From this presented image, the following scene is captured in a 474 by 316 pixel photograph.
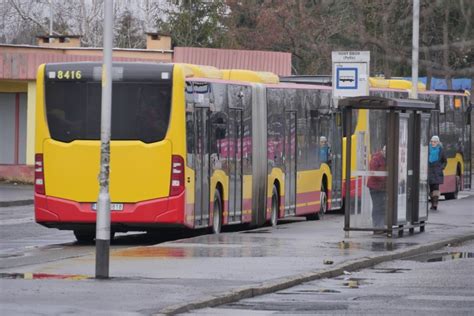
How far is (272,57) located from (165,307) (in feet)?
135

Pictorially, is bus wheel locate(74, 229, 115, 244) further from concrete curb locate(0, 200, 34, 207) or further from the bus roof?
concrete curb locate(0, 200, 34, 207)

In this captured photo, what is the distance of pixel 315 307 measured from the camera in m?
13.9

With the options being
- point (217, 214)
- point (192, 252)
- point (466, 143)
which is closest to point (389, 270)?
point (192, 252)

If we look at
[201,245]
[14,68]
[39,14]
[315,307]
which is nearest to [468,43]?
[315,307]

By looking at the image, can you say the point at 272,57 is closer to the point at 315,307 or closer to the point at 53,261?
the point at 53,261

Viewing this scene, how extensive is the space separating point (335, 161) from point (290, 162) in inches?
139

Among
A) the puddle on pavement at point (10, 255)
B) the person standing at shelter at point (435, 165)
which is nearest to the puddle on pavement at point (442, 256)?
the puddle on pavement at point (10, 255)

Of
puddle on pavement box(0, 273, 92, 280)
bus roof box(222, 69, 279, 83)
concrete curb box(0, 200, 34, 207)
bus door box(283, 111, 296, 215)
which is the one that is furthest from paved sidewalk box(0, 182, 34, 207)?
puddle on pavement box(0, 273, 92, 280)

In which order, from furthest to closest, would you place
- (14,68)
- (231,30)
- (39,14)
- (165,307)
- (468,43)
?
(39,14) < (231,30) < (14,68) < (165,307) < (468,43)

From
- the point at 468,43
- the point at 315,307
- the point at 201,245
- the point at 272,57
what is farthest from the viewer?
the point at 272,57

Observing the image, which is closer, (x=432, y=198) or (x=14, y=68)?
(x=432, y=198)

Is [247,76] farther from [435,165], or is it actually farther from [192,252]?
[435,165]

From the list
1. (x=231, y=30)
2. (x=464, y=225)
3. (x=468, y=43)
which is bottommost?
(x=464, y=225)

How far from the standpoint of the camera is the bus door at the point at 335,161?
32.3m
